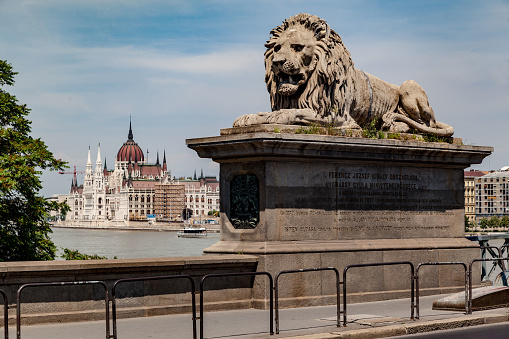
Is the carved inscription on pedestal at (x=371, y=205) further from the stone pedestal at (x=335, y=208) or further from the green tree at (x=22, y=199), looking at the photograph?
the green tree at (x=22, y=199)

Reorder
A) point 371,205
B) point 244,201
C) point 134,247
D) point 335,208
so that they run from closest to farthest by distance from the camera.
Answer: point 244,201
point 335,208
point 371,205
point 134,247

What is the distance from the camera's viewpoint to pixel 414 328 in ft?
36.4

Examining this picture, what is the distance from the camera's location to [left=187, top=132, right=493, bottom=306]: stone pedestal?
13.2 meters

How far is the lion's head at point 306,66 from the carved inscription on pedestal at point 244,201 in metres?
1.72

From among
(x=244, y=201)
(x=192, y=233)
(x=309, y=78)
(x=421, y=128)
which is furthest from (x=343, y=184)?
(x=192, y=233)

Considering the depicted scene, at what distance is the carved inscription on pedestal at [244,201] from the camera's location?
527 inches

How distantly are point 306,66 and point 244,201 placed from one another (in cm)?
268

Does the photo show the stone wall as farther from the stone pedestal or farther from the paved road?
the paved road

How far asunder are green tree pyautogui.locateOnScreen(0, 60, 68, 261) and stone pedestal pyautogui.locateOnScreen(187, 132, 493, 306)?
1071 centimetres

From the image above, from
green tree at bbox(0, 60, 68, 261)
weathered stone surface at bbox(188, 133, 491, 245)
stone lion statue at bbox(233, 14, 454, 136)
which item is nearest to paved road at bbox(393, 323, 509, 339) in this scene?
weathered stone surface at bbox(188, 133, 491, 245)

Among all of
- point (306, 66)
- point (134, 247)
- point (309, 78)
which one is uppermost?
point (306, 66)

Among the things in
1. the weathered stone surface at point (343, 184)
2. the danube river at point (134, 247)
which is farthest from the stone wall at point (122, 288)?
the danube river at point (134, 247)

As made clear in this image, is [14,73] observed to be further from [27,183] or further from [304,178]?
[304,178]

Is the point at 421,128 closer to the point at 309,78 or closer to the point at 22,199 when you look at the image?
the point at 309,78
